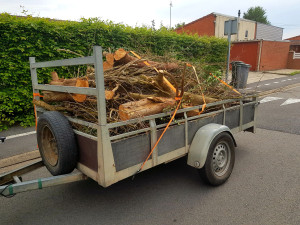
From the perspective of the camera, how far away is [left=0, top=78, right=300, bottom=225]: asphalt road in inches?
104

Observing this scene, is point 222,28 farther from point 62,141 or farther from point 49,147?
point 62,141

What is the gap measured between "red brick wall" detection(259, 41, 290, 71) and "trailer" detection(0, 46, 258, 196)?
20345 millimetres

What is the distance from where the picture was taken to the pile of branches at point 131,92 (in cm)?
269

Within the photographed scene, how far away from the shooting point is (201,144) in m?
2.96

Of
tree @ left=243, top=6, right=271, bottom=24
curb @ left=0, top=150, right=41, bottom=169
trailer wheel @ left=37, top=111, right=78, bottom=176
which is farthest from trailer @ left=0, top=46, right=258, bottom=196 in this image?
tree @ left=243, top=6, right=271, bottom=24

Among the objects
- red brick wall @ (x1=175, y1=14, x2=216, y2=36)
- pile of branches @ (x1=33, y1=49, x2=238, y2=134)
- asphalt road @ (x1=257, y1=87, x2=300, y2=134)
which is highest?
red brick wall @ (x1=175, y1=14, x2=216, y2=36)

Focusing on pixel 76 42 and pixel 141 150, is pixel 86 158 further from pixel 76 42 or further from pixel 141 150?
pixel 76 42

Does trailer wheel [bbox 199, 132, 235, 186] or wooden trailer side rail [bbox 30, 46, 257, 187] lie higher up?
wooden trailer side rail [bbox 30, 46, 257, 187]

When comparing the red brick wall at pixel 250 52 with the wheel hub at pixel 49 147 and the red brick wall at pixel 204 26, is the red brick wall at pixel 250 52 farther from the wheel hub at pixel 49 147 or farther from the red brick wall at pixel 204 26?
the wheel hub at pixel 49 147

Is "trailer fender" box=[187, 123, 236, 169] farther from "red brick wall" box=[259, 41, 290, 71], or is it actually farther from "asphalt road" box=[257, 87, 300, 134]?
"red brick wall" box=[259, 41, 290, 71]

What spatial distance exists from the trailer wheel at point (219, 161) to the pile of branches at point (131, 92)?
0.54 meters

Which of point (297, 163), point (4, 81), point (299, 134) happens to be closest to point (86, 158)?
point (297, 163)

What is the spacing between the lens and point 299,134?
5.37 metres

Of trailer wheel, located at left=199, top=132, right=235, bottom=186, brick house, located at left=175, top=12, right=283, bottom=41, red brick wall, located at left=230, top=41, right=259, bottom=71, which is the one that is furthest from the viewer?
brick house, located at left=175, top=12, right=283, bottom=41
